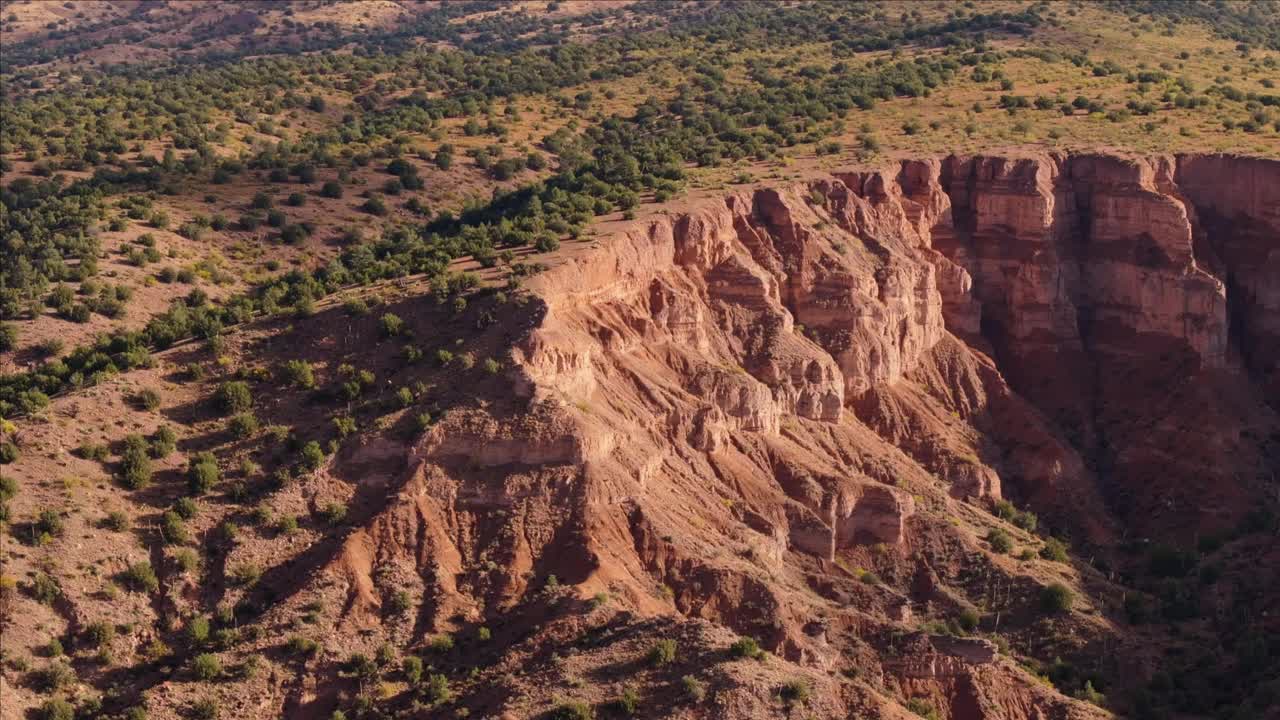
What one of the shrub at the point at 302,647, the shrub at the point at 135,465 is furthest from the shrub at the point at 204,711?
the shrub at the point at 135,465

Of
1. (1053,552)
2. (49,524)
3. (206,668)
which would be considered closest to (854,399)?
(1053,552)

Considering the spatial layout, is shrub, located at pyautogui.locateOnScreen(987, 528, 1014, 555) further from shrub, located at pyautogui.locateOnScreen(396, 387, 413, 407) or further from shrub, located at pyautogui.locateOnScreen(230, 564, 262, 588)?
shrub, located at pyautogui.locateOnScreen(230, 564, 262, 588)

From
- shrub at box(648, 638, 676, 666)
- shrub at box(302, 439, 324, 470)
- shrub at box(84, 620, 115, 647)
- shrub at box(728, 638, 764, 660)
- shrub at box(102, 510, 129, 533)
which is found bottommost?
shrub at box(728, 638, 764, 660)

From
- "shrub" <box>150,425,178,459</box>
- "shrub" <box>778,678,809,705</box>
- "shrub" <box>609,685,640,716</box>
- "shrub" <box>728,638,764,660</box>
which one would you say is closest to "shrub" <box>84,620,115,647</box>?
"shrub" <box>150,425,178,459</box>

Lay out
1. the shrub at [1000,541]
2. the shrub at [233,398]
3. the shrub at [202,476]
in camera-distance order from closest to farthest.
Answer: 1. the shrub at [202,476]
2. the shrub at [233,398]
3. the shrub at [1000,541]

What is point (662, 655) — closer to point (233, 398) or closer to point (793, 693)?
point (793, 693)

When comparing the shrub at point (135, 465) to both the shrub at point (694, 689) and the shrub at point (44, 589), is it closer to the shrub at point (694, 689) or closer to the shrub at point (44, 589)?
the shrub at point (44, 589)
